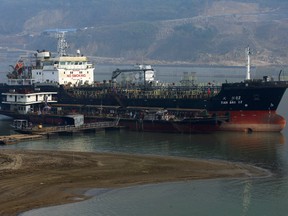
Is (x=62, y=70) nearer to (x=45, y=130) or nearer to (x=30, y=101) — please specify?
(x=30, y=101)

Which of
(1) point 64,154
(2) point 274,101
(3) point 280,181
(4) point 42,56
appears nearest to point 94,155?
(1) point 64,154

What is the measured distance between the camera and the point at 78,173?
42.6m

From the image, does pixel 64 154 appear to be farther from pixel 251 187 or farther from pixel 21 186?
pixel 251 187

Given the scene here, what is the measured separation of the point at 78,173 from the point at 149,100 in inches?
918

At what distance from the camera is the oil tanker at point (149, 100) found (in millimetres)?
59531

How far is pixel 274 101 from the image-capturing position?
2339 inches

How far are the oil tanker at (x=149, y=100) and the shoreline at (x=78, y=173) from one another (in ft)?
41.7

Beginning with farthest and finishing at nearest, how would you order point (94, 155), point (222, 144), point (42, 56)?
point (42, 56), point (222, 144), point (94, 155)

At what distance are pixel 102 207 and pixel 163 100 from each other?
28.4 m

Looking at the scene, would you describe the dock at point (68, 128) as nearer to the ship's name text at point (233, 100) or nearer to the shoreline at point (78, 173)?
the shoreline at point (78, 173)

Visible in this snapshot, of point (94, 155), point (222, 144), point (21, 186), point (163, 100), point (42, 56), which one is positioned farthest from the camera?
point (42, 56)

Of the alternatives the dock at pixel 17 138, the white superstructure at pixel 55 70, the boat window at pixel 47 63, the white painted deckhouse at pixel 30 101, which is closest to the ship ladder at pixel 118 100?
the white painted deckhouse at pixel 30 101

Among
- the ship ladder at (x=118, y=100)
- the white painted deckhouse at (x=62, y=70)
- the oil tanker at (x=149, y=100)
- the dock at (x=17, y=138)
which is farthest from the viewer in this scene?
the white painted deckhouse at (x=62, y=70)

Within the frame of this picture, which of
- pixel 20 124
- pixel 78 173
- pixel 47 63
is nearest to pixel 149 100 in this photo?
pixel 20 124
